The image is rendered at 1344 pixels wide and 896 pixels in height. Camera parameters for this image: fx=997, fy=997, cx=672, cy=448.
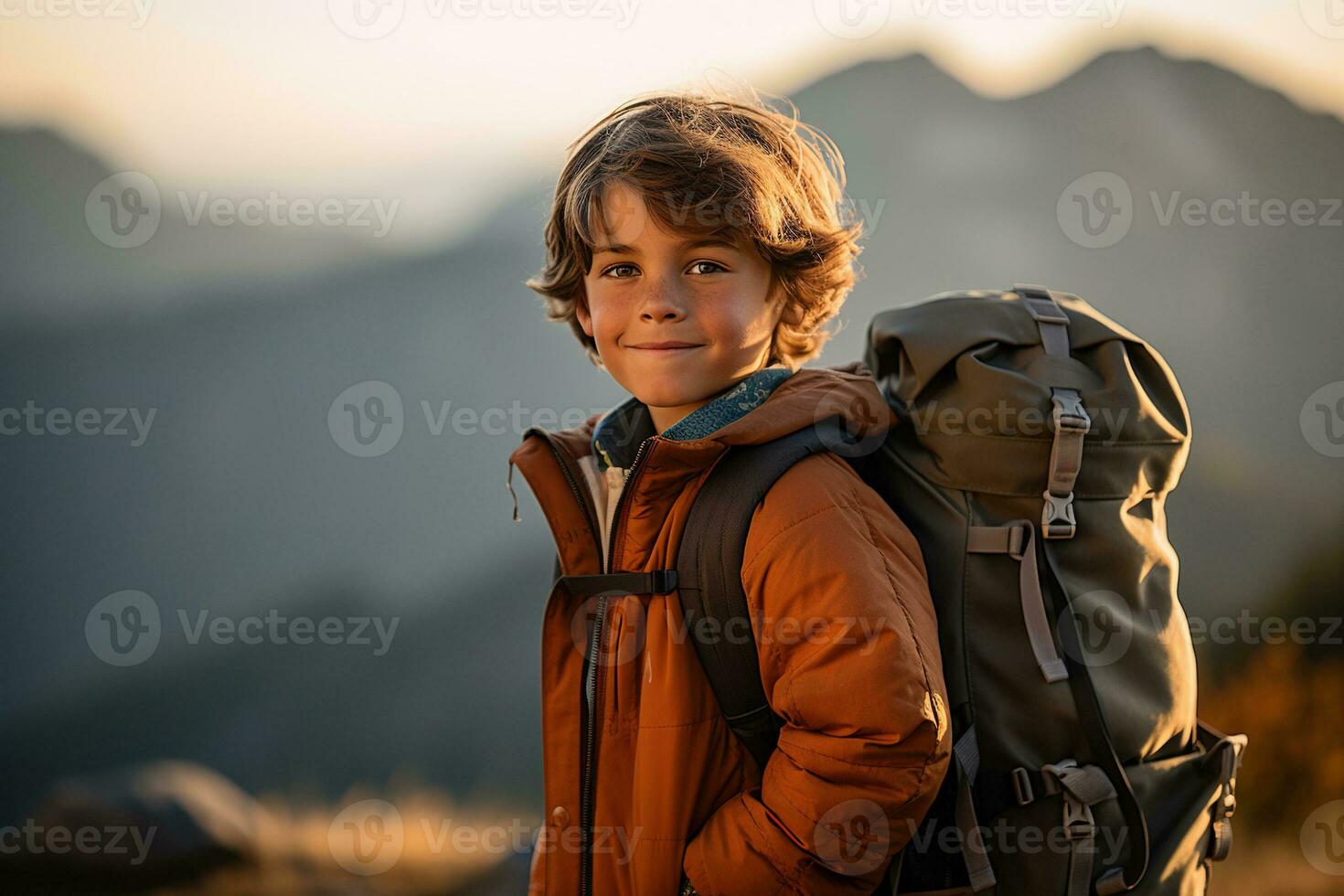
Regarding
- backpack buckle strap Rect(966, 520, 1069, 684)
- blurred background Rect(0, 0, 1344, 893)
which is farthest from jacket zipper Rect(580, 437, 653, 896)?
blurred background Rect(0, 0, 1344, 893)

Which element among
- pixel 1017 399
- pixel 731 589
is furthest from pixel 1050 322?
pixel 731 589

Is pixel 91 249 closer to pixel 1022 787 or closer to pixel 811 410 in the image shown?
pixel 811 410

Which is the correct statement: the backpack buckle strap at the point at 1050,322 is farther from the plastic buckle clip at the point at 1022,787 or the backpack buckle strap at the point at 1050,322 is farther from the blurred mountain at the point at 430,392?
the blurred mountain at the point at 430,392

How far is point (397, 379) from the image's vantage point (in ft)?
10.6

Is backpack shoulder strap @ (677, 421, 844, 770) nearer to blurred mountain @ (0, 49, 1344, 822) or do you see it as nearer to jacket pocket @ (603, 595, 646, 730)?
jacket pocket @ (603, 595, 646, 730)

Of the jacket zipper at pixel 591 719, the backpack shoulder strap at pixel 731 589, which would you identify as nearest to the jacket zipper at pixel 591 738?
the jacket zipper at pixel 591 719

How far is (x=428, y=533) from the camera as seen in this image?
128 inches

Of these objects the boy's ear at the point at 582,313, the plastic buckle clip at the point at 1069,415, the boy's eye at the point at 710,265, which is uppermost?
the boy's ear at the point at 582,313

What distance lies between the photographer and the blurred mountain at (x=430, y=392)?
10.1ft

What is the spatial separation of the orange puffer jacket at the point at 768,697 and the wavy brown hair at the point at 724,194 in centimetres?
23

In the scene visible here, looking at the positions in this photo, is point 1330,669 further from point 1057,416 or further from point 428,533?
point 428,533

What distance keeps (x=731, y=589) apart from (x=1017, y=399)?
1.69 feet

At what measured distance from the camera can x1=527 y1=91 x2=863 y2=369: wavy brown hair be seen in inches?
64.8

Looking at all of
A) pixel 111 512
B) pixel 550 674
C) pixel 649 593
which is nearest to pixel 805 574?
pixel 649 593
